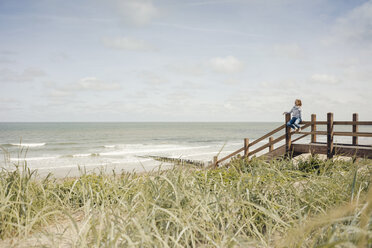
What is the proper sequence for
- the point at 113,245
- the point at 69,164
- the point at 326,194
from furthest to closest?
the point at 69,164 < the point at 326,194 < the point at 113,245

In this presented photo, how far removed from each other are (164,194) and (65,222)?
143cm

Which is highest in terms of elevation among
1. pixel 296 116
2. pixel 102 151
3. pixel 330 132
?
pixel 296 116

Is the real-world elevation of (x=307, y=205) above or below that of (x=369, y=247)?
below

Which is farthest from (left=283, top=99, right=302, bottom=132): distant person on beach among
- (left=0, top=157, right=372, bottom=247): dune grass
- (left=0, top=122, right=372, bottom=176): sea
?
(left=0, top=157, right=372, bottom=247): dune grass

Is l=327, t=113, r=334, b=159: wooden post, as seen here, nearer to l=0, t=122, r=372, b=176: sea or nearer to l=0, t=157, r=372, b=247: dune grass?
l=0, t=122, r=372, b=176: sea

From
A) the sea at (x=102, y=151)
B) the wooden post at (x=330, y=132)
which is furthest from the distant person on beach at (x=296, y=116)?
the sea at (x=102, y=151)

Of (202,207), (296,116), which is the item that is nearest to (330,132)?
(296,116)

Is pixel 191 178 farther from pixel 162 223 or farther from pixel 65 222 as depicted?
pixel 65 222

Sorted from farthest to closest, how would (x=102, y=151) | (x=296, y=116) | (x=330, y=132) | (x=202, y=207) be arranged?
(x=102, y=151), (x=296, y=116), (x=330, y=132), (x=202, y=207)

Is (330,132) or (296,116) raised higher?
(296,116)

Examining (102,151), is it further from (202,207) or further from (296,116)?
(202,207)

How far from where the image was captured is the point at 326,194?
333 centimetres

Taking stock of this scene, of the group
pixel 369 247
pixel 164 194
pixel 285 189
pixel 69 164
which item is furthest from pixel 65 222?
pixel 69 164

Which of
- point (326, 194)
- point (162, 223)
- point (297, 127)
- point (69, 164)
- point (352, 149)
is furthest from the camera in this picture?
point (69, 164)
